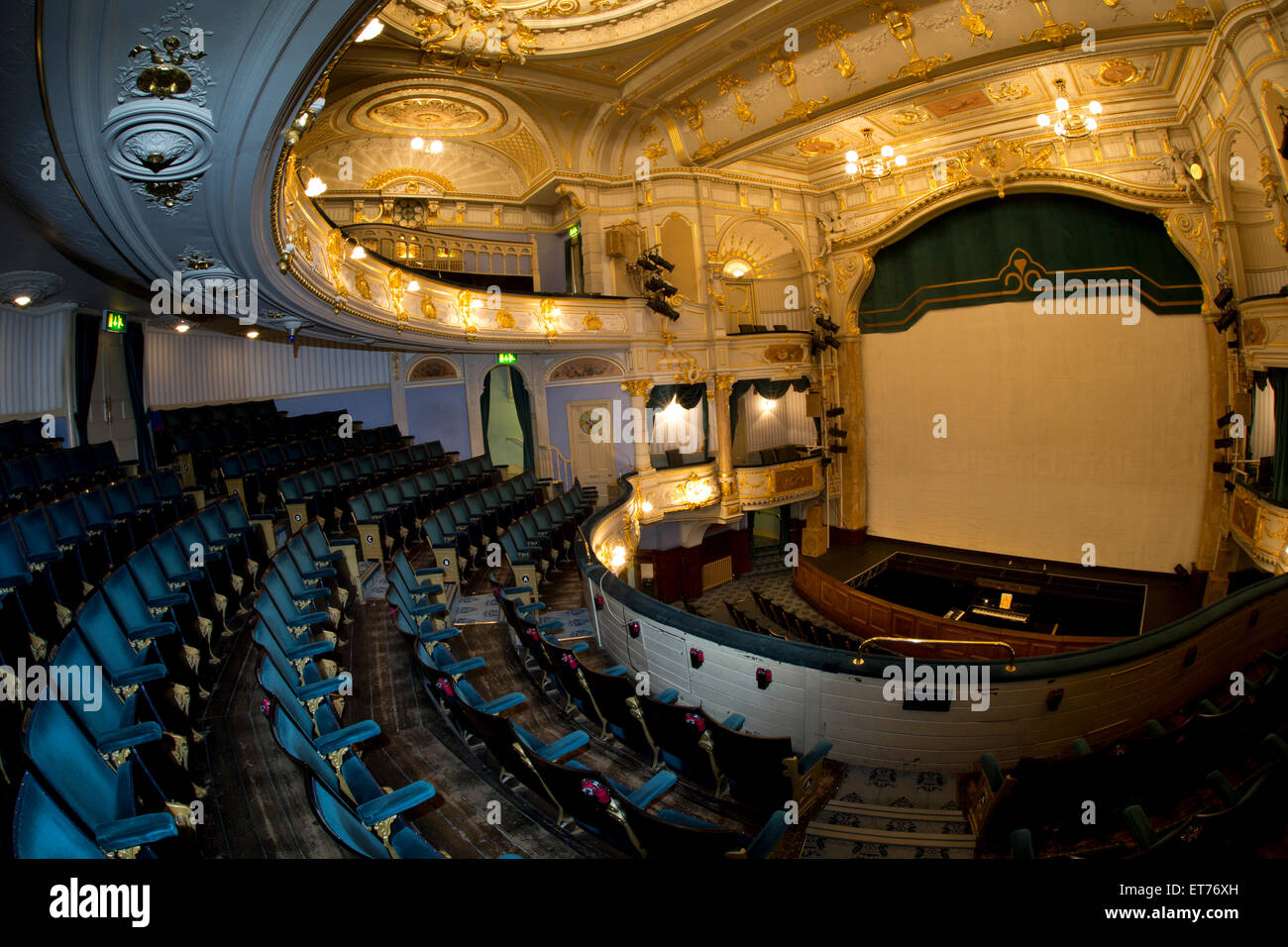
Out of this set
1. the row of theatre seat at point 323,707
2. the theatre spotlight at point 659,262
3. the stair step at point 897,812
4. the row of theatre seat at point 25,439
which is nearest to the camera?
the row of theatre seat at point 323,707

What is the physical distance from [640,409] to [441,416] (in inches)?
136

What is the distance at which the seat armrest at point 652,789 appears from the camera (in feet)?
9.52

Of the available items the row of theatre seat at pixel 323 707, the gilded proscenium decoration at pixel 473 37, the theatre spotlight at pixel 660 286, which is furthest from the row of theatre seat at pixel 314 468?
the gilded proscenium decoration at pixel 473 37

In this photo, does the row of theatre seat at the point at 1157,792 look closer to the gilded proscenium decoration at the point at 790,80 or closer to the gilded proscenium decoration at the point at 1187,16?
the gilded proscenium decoration at the point at 1187,16

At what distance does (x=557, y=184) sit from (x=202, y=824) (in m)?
11.2

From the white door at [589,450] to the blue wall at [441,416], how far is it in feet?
6.11

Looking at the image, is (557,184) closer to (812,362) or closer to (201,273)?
(812,362)

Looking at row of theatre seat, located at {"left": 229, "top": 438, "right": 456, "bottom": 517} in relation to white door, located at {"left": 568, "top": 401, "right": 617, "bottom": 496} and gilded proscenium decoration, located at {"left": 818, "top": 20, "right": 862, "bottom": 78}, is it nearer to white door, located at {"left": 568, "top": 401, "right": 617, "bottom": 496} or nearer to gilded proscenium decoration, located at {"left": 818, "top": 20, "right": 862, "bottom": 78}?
white door, located at {"left": 568, "top": 401, "right": 617, "bottom": 496}

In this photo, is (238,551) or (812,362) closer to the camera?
(238,551)

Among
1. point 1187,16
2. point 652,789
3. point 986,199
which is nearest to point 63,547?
point 652,789

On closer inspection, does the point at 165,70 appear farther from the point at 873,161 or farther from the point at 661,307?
the point at 873,161
